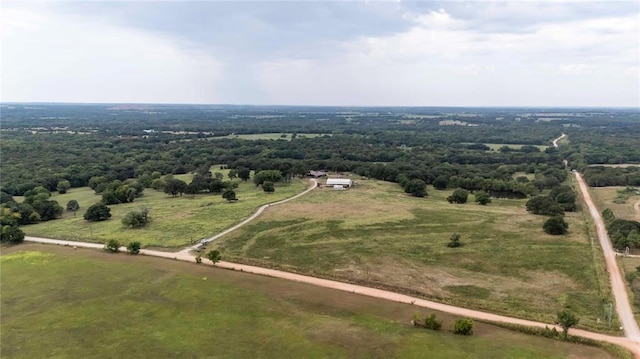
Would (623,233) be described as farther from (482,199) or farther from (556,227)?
(482,199)

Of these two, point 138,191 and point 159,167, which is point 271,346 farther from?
point 159,167

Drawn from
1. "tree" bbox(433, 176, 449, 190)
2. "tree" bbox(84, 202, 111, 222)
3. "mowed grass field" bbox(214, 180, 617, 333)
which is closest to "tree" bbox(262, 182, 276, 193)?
"mowed grass field" bbox(214, 180, 617, 333)

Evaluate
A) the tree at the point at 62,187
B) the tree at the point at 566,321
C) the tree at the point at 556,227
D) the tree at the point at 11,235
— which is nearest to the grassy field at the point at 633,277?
the tree at the point at 566,321

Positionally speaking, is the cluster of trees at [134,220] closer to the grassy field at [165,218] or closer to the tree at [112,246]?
the grassy field at [165,218]

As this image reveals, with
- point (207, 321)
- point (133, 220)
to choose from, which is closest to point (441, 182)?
point (133, 220)

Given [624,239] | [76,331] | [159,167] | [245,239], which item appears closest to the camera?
[76,331]

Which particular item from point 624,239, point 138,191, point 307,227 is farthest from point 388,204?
point 138,191

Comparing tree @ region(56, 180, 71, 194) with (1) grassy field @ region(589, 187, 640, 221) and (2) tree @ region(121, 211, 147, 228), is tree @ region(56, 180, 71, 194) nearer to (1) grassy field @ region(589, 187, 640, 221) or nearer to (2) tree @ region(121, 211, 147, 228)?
(2) tree @ region(121, 211, 147, 228)
